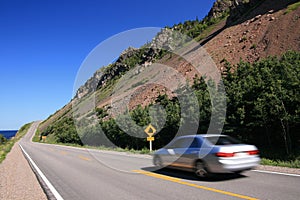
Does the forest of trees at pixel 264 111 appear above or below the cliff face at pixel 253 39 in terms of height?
below

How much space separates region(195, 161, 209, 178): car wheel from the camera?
8378 mm

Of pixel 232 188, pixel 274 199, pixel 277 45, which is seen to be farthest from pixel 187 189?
pixel 277 45

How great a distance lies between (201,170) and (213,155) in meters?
0.83

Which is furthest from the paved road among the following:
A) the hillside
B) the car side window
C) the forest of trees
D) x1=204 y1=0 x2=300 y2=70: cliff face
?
x1=204 y1=0 x2=300 y2=70: cliff face

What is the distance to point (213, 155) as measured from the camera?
8.00 m

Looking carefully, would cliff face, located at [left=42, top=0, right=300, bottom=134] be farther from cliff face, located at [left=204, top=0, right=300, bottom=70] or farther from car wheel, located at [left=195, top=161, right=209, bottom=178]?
car wheel, located at [left=195, top=161, right=209, bottom=178]

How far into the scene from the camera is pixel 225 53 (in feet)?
160

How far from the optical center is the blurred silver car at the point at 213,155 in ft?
25.7

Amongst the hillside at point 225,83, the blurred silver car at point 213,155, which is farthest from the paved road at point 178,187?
the hillside at point 225,83

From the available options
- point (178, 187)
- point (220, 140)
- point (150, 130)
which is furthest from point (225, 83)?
point (178, 187)

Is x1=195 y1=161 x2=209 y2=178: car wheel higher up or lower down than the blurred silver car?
lower down

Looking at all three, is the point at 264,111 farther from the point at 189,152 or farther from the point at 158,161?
the point at 189,152

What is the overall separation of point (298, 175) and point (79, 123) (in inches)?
1874

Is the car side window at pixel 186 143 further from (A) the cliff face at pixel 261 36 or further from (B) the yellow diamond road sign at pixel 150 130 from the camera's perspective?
(A) the cliff face at pixel 261 36
